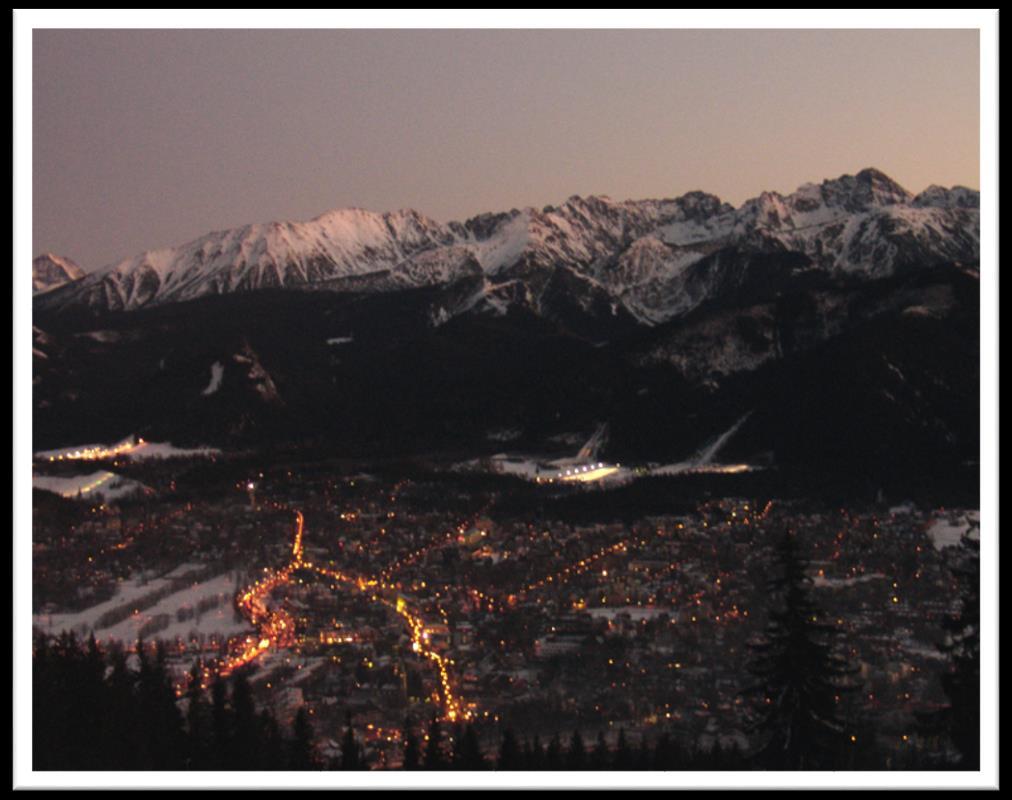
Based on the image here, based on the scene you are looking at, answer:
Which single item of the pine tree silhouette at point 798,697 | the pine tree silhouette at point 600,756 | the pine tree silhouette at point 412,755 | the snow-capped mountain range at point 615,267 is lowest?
the pine tree silhouette at point 600,756

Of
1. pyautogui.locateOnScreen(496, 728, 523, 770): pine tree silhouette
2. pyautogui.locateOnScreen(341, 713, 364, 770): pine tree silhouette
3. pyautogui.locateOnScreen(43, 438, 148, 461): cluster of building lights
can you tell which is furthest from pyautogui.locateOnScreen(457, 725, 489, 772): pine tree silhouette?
pyautogui.locateOnScreen(43, 438, 148, 461): cluster of building lights

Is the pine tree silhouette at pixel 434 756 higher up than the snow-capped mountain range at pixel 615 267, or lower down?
lower down

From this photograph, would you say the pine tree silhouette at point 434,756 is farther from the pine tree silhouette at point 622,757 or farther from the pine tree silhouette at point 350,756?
the pine tree silhouette at point 622,757

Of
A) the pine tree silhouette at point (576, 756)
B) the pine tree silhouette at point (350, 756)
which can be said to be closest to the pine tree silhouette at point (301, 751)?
the pine tree silhouette at point (350, 756)

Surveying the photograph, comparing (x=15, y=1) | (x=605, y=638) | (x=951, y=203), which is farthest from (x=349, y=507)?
(x=951, y=203)

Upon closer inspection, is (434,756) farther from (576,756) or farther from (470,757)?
(576,756)

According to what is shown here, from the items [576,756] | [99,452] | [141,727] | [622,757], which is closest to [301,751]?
[141,727]

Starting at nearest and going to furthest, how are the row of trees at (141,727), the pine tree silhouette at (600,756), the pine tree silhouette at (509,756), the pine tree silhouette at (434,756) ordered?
the row of trees at (141,727), the pine tree silhouette at (434,756), the pine tree silhouette at (509,756), the pine tree silhouette at (600,756)

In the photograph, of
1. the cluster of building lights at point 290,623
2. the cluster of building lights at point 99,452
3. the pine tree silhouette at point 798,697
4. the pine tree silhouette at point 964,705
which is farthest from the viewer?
the cluster of building lights at point 99,452
